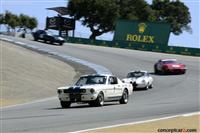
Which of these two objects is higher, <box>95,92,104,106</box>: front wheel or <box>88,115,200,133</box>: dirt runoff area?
<box>88,115,200,133</box>: dirt runoff area

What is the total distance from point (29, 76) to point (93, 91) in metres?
18.7

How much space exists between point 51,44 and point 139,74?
31376 millimetres

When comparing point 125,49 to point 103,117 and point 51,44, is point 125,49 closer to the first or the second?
point 51,44

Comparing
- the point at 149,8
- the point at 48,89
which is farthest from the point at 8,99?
the point at 149,8

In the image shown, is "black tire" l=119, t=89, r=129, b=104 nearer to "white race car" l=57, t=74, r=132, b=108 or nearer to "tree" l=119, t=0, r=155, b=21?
"white race car" l=57, t=74, r=132, b=108

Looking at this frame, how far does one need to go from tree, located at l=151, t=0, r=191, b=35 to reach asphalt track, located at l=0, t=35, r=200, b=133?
2482 inches

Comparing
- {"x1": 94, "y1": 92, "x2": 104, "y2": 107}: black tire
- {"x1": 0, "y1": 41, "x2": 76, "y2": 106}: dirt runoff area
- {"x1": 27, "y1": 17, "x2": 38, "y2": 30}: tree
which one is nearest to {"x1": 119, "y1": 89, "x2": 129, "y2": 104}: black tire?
{"x1": 94, "y1": 92, "x2": 104, "y2": 107}: black tire

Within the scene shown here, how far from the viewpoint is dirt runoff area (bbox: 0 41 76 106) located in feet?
108

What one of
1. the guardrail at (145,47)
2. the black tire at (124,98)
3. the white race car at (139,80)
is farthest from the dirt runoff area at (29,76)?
the guardrail at (145,47)

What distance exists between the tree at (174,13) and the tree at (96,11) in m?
20.6

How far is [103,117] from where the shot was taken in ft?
53.8

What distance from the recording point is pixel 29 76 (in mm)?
40219

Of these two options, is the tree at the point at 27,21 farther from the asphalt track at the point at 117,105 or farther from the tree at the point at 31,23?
the asphalt track at the point at 117,105

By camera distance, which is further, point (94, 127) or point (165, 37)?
point (165, 37)
